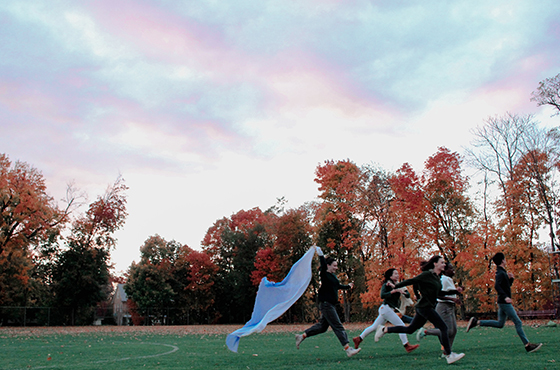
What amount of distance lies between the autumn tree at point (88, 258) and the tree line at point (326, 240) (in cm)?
10

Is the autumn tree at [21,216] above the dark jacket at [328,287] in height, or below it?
above

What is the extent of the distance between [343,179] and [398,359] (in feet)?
109

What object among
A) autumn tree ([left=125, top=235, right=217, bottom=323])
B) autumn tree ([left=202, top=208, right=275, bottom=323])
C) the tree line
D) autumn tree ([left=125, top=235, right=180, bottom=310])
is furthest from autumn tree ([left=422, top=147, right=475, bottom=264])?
autumn tree ([left=125, top=235, right=180, bottom=310])

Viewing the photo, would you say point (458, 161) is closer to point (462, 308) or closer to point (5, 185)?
point (462, 308)

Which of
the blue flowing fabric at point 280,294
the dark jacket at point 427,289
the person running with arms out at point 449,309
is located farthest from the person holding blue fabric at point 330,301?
Answer: the dark jacket at point 427,289

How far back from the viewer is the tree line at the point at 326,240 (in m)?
31.9

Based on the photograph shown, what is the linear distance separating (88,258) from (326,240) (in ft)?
76.6

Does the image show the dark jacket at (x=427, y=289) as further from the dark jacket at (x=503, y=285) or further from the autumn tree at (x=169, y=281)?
the autumn tree at (x=169, y=281)

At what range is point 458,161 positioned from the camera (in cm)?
3347

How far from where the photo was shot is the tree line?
105 ft

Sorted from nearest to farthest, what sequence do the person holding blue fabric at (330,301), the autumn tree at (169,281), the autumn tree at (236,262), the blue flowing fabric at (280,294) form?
the person holding blue fabric at (330,301), the blue flowing fabric at (280,294), the autumn tree at (169,281), the autumn tree at (236,262)

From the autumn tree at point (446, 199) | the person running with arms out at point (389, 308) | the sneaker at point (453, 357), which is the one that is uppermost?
the autumn tree at point (446, 199)

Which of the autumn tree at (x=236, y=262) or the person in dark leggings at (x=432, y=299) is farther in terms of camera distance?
the autumn tree at (x=236, y=262)

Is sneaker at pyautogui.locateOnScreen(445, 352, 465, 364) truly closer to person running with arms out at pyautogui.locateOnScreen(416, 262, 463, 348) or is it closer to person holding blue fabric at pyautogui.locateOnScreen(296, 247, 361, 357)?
person running with arms out at pyautogui.locateOnScreen(416, 262, 463, 348)
